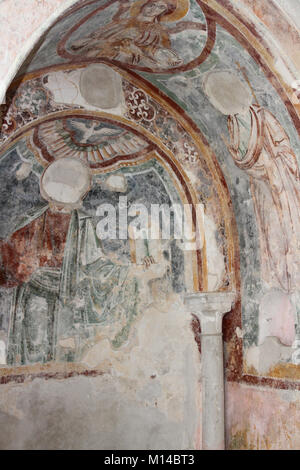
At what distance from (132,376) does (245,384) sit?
4.53ft

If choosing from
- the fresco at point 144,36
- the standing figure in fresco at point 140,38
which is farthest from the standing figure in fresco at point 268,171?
the standing figure in fresco at point 140,38

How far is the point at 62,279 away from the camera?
6.20 m

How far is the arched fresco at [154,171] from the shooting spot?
470 centimetres

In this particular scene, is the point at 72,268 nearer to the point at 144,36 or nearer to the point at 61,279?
the point at 61,279

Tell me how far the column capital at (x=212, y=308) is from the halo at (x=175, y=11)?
2.91 metres

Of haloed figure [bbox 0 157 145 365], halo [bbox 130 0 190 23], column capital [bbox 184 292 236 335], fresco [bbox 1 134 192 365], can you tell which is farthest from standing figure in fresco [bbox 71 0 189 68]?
column capital [bbox 184 292 236 335]

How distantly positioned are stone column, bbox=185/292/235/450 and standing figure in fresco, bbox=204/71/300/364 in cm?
74

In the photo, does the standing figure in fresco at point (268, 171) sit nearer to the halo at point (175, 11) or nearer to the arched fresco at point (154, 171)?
the arched fresco at point (154, 171)

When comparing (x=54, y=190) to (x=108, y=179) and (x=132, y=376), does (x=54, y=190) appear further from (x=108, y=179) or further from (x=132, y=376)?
(x=132, y=376)

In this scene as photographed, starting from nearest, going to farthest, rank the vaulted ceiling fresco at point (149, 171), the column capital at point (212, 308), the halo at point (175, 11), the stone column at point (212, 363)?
the halo at point (175, 11)
the vaulted ceiling fresco at point (149, 171)
the stone column at point (212, 363)
the column capital at point (212, 308)

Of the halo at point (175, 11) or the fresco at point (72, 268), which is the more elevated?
the halo at point (175, 11)

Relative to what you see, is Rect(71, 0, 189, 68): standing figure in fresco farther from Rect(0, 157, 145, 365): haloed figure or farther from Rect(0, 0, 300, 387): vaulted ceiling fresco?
Rect(0, 157, 145, 365): haloed figure

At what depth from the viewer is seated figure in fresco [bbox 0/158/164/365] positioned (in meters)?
5.89

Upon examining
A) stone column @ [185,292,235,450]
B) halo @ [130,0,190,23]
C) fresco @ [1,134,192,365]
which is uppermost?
halo @ [130,0,190,23]
